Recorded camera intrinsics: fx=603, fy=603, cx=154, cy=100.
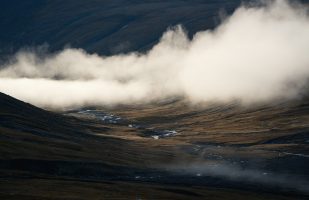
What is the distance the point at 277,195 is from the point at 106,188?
5034 cm

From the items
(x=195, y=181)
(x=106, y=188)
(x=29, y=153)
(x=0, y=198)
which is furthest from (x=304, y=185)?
(x=0, y=198)

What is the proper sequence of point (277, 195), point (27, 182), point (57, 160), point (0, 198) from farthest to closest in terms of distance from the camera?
point (57, 160), point (277, 195), point (27, 182), point (0, 198)

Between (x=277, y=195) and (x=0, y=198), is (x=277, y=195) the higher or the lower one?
the higher one

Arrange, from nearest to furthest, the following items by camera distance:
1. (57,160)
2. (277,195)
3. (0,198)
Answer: (0,198) < (277,195) < (57,160)

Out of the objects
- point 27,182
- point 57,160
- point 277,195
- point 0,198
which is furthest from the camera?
point 57,160

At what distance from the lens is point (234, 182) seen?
7702 inches

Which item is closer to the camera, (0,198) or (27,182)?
(0,198)

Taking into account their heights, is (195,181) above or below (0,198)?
above

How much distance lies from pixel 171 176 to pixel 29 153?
154ft

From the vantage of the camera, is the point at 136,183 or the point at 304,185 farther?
the point at 304,185

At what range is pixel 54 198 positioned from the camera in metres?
135

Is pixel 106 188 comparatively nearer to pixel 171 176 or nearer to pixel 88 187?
pixel 88 187

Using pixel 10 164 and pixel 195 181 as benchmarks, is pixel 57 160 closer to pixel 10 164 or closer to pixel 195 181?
pixel 10 164

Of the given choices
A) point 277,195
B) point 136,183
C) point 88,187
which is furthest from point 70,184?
point 277,195
